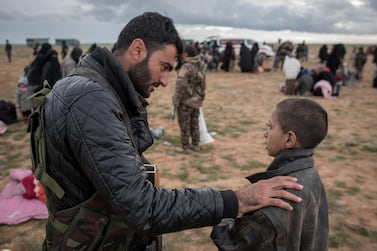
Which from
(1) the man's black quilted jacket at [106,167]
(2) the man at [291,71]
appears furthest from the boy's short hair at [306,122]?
(2) the man at [291,71]

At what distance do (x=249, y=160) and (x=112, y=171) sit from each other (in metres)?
4.82

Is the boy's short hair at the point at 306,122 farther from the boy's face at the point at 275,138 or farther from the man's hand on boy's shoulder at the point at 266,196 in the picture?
the man's hand on boy's shoulder at the point at 266,196

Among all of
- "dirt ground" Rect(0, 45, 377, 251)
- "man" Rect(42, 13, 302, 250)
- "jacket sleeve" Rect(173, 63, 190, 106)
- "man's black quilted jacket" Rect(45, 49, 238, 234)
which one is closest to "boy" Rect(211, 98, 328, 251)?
"man" Rect(42, 13, 302, 250)

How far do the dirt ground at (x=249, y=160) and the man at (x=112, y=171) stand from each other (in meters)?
2.24

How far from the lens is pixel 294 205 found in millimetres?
1367

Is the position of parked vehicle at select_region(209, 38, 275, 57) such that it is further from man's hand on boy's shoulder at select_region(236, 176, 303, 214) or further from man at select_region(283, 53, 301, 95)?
man's hand on boy's shoulder at select_region(236, 176, 303, 214)

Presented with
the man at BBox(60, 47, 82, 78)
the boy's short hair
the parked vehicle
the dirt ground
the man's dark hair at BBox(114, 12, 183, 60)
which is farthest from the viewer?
the parked vehicle

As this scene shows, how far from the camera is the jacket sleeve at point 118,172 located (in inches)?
42.4

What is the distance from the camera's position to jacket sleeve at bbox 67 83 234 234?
108cm

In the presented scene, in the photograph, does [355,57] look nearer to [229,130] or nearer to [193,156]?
[229,130]

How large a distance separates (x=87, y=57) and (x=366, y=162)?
18.9ft

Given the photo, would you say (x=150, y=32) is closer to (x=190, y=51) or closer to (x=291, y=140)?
(x=291, y=140)

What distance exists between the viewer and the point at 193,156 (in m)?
5.88

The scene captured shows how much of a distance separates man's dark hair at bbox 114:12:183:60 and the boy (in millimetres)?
724
